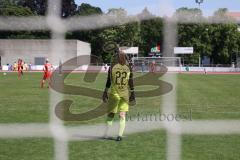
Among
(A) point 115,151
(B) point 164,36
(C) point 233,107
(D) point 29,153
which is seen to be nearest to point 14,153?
(D) point 29,153

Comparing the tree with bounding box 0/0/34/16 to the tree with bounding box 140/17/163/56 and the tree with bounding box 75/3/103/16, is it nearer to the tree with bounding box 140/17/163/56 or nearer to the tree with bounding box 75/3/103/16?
the tree with bounding box 75/3/103/16

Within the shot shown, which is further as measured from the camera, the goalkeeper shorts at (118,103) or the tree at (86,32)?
the goalkeeper shorts at (118,103)

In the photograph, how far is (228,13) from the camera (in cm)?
317

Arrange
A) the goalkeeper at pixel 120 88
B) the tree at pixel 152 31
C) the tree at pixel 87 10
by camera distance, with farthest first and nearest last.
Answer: the goalkeeper at pixel 120 88 < the tree at pixel 152 31 < the tree at pixel 87 10

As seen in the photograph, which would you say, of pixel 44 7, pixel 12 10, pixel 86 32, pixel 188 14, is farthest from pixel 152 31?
pixel 12 10

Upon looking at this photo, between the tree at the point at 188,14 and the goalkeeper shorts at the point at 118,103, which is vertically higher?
the tree at the point at 188,14

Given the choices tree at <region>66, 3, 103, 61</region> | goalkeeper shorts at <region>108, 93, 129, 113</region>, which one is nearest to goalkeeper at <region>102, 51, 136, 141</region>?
goalkeeper shorts at <region>108, 93, 129, 113</region>

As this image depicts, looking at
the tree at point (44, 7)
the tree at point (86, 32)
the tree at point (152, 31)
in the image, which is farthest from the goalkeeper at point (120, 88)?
the tree at point (44, 7)

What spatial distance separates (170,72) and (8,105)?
10022mm

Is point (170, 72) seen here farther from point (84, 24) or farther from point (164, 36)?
point (84, 24)

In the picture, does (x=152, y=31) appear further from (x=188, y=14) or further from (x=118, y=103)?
(x=118, y=103)

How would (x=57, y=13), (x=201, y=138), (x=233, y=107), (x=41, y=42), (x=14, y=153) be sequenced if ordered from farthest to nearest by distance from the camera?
(x=233, y=107)
(x=201, y=138)
(x=14, y=153)
(x=41, y=42)
(x=57, y=13)

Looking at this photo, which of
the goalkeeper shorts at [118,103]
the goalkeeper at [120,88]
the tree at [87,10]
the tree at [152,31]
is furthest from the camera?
the goalkeeper shorts at [118,103]

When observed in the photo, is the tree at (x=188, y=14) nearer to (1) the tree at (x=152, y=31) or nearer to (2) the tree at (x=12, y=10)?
(1) the tree at (x=152, y=31)
